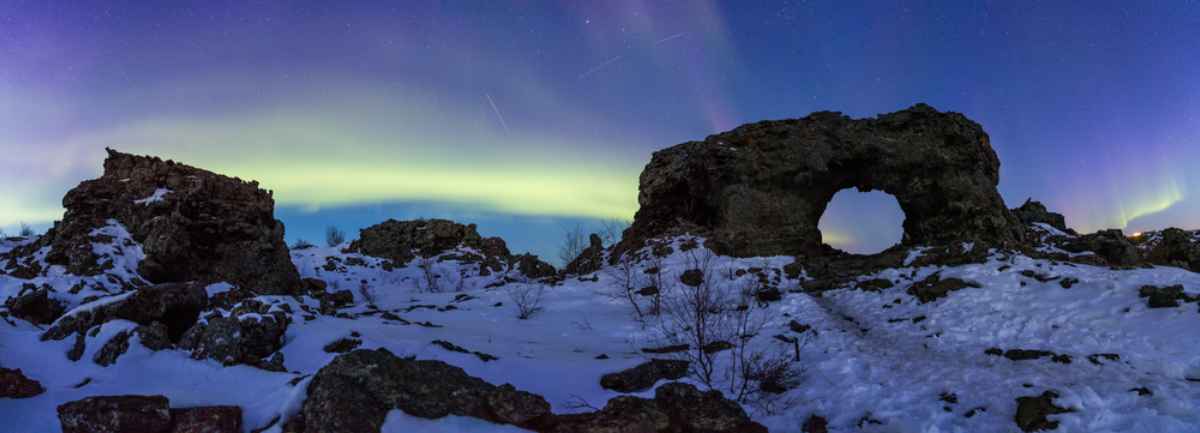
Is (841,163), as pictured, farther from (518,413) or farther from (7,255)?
(7,255)

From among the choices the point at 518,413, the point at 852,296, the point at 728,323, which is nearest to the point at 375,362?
the point at 518,413

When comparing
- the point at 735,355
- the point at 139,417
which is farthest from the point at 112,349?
the point at 735,355

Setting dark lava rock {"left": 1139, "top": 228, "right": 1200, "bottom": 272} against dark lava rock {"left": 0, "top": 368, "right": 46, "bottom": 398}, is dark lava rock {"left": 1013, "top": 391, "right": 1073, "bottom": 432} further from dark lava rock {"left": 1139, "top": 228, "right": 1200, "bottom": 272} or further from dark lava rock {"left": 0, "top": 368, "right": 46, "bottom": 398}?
dark lava rock {"left": 1139, "top": 228, "right": 1200, "bottom": 272}

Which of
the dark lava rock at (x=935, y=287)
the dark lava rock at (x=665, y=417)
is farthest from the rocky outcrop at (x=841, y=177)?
the dark lava rock at (x=665, y=417)

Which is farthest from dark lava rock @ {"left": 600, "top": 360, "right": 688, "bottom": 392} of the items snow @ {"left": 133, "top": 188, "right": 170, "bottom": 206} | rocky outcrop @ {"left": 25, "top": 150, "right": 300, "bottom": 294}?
snow @ {"left": 133, "top": 188, "right": 170, "bottom": 206}

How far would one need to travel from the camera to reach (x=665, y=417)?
6.50m

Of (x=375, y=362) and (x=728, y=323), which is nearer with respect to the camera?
(x=375, y=362)

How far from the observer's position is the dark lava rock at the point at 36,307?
39.1ft

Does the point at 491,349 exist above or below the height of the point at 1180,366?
below

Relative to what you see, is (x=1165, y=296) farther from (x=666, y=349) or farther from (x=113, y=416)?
(x=113, y=416)

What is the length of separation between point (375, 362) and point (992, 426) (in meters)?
7.94

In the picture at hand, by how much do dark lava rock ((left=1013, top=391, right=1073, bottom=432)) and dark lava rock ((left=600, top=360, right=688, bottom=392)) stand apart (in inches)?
181

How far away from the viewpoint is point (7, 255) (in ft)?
57.4

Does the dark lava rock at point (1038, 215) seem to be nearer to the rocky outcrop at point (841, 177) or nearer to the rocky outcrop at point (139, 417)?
the rocky outcrop at point (841, 177)
